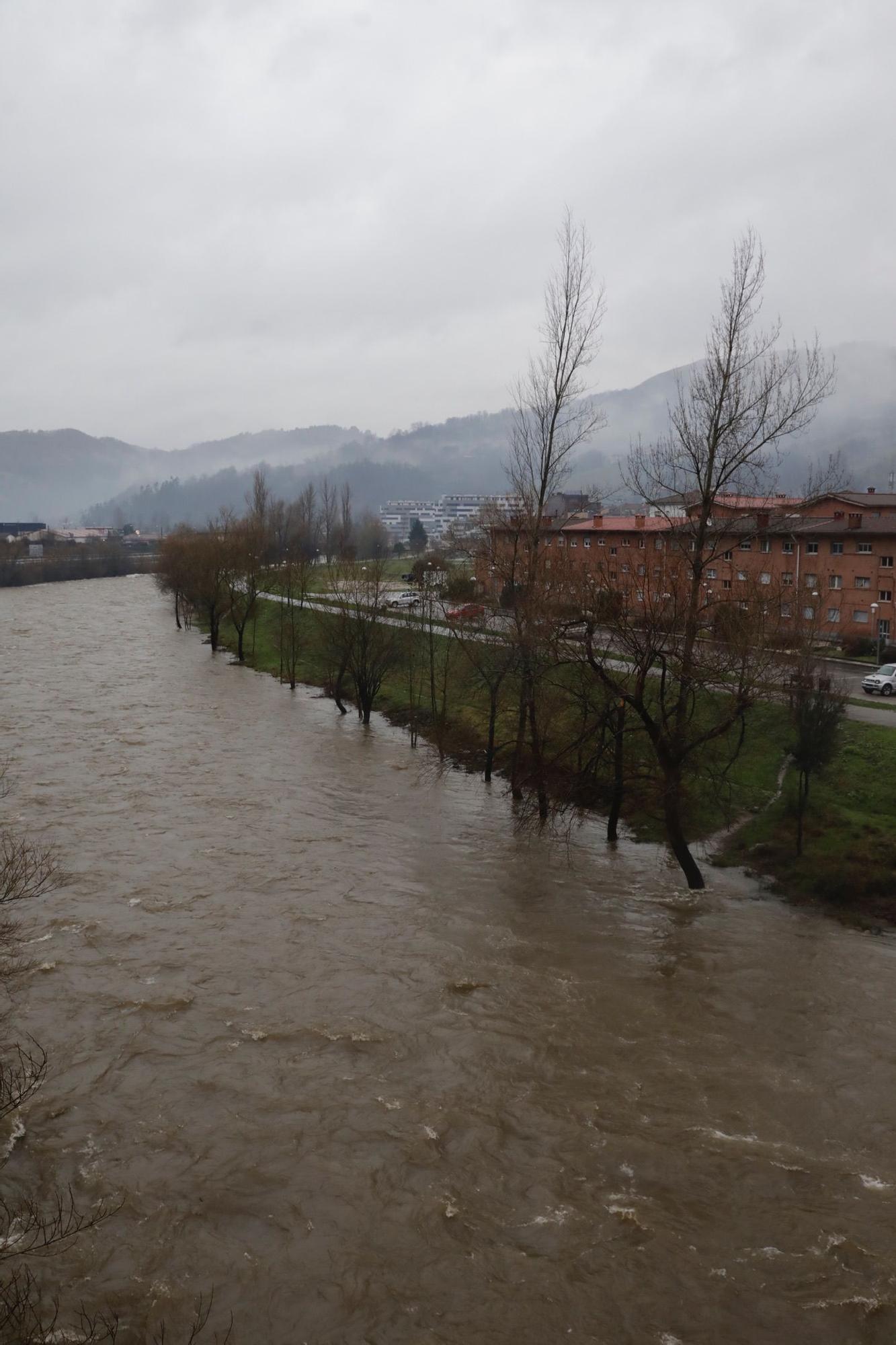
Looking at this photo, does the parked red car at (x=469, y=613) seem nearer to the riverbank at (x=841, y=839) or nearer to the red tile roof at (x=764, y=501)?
the red tile roof at (x=764, y=501)

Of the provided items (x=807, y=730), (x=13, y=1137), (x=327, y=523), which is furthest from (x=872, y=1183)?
(x=327, y=523)

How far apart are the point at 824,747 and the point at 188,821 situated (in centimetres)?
1500

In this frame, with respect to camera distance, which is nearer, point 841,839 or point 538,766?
point 841,839

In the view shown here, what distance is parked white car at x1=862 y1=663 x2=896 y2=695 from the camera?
32.4 metres

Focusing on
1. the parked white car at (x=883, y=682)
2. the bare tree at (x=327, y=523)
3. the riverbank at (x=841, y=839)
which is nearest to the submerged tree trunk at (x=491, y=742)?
the riverbank at (x=841, y=839)

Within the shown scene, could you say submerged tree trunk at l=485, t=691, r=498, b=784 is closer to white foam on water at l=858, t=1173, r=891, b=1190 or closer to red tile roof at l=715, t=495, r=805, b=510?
red tile roof at l=715, t=495, r=805, b=510

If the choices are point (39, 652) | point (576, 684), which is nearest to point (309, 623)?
point (39, 652)

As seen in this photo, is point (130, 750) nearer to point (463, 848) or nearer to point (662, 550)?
point (463, 848)

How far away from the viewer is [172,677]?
142 ft

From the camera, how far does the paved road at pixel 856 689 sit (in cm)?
2681

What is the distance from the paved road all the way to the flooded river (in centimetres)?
666

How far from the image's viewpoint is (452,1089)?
469 inches

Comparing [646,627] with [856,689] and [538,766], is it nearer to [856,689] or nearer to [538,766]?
[538,766]

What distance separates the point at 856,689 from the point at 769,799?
1249 centimetres
